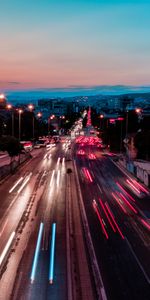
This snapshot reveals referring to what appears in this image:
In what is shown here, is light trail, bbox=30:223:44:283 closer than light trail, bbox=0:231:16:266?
Yes

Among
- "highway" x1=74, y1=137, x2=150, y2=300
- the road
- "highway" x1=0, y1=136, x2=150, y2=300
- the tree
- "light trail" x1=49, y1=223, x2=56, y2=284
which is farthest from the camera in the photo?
the tree

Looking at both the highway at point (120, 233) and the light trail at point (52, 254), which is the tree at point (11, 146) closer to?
the highway at point (120, 233)

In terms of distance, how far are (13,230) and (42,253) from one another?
4.52 m

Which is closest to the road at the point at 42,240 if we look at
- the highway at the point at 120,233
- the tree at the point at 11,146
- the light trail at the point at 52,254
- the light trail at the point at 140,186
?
the light trail at the point at 52,254

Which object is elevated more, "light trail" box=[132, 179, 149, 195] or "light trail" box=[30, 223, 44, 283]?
"light trail" box=[30, 223, 44, 283]

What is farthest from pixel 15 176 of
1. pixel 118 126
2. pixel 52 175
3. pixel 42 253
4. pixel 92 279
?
pixel 118 126

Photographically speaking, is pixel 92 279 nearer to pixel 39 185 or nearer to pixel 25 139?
pixel 39 185

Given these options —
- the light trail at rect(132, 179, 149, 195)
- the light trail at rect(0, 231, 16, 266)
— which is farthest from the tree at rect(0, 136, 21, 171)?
the light trail at rect(0, 231, 16, 266)

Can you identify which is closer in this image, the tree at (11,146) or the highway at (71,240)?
the highway at (71,240)

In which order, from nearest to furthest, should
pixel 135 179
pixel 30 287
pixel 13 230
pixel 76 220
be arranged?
pixel 30 287 < pixel 13 230 < pixel 76 220 < pixel 135 179

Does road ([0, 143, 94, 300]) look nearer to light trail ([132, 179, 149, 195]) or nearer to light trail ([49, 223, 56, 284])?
light trail ([49, 223, 56, 284])

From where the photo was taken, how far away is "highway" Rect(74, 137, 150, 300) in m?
16.7

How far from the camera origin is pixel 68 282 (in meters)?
16.5

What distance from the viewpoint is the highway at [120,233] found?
16.7 m
